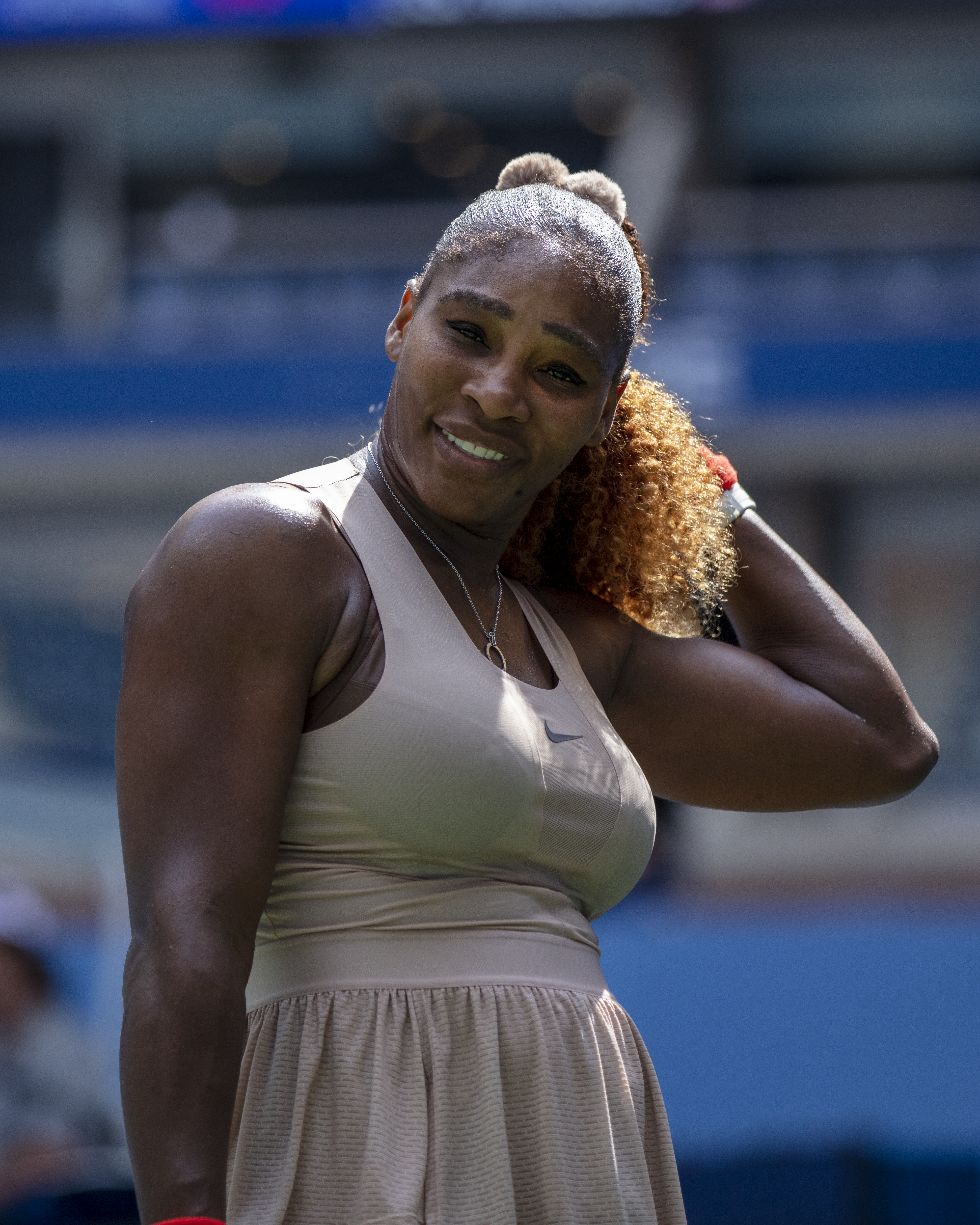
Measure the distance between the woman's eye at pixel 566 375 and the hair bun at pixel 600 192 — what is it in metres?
0.27

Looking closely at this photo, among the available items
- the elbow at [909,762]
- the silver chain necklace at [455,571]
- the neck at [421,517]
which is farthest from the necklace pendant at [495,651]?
the elbow at [909,762]

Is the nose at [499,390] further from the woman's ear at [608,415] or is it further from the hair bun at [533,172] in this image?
the hair bun at [533,172]

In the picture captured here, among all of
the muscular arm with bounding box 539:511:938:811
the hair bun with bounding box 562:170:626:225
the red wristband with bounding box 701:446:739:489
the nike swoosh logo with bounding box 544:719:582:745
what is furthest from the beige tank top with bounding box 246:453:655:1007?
the red wristband with bounding box 701:446:739:489

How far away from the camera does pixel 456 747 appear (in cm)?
147

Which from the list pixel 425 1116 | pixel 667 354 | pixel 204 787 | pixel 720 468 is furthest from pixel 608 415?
pixel 667 354

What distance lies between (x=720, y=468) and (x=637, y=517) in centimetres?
18

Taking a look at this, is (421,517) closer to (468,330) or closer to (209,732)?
(468,330)

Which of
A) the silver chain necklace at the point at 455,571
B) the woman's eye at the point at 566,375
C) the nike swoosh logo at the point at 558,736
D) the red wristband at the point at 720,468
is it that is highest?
the woman's eye at the point at 566,375

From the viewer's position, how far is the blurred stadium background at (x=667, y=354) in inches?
215

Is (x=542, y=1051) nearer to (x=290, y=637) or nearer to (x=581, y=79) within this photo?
(x=290, y=637)

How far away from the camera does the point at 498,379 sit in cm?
162

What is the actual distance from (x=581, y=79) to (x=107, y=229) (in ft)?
12.2

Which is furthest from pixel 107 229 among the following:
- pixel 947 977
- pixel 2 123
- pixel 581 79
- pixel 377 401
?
pixel 377 401

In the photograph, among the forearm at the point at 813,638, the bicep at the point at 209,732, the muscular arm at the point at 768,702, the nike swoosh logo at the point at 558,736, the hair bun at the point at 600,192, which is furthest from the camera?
the forearm at the point at 813,638
